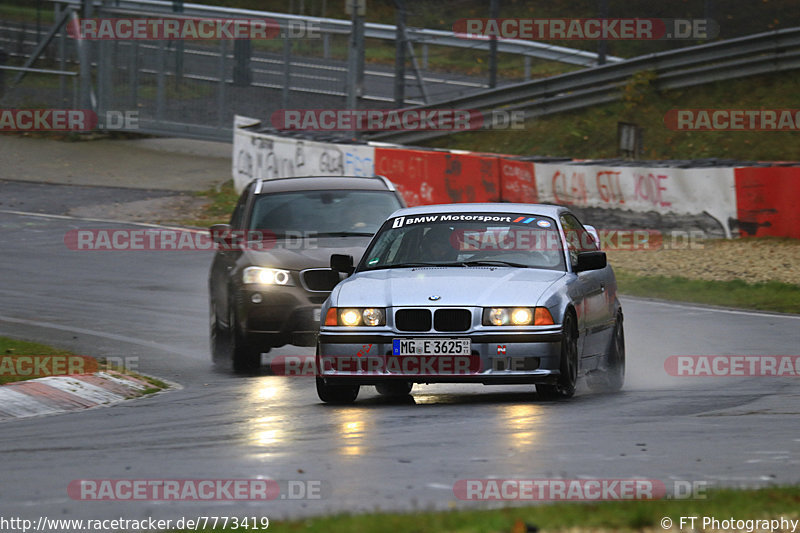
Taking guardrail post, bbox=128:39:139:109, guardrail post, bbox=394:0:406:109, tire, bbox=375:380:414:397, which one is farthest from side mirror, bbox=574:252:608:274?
guardrail post, bbox=128:39:139:109

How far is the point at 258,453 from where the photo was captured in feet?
25.5

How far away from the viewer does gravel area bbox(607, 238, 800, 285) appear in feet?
64.6

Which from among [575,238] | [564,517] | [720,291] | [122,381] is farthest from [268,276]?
[720,291]

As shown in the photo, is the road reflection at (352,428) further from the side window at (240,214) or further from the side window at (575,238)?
the side window at (240,214)

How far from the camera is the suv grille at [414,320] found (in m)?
9.58

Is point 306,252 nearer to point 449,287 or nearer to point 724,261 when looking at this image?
point 449,287

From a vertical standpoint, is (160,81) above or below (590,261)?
above

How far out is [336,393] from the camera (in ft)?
33.1

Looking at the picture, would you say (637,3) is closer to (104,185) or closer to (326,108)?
(326,108)

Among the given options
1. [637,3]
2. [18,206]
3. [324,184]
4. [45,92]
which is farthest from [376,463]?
[637,3]

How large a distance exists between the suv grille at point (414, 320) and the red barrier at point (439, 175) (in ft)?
52.1

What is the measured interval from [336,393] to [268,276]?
260cm

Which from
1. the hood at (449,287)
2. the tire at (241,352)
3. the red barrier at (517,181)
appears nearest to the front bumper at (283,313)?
the tire at (241,352)

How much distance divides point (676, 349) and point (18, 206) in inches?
760
